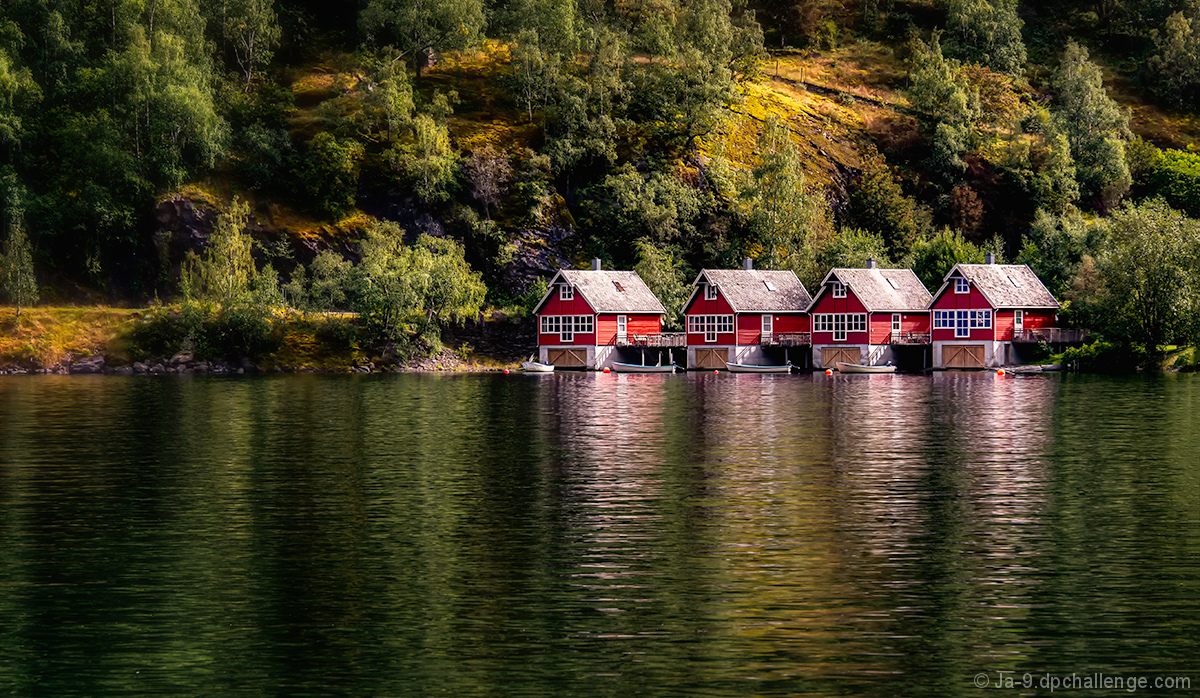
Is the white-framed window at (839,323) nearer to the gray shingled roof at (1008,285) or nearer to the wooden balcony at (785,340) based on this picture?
the wooden balcony at (785,340)

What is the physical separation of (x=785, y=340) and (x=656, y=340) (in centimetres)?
1297

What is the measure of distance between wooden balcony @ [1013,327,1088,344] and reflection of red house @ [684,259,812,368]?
20618 mm

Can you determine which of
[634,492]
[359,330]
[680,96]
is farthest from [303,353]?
[634,492]

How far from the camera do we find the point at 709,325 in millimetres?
130625

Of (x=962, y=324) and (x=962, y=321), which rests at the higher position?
(x=962, y=321)

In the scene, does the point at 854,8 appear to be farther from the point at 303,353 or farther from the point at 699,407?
the point at 699,407

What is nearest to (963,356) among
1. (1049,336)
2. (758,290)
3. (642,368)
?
(1049,336)

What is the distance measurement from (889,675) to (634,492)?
1847 centimetres

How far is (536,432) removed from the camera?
56.0m

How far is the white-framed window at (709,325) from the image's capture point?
424ft

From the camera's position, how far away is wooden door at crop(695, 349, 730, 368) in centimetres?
13100

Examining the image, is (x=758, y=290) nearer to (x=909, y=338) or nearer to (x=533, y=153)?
(x=909, y=338)

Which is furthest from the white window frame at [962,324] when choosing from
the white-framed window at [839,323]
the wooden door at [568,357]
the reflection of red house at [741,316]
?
the wooden door at [568,357]

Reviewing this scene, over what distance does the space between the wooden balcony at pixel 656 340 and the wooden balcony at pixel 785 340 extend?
8.16 metres
